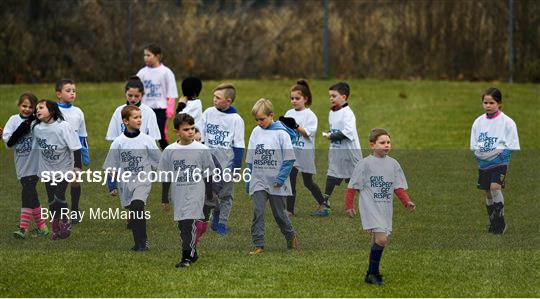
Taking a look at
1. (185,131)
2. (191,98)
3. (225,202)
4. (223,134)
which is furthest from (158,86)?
(185,131)

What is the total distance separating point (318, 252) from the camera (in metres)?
12.1

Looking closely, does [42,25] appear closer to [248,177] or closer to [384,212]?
[248,177]

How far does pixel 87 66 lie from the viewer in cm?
2584

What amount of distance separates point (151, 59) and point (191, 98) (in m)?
3.05

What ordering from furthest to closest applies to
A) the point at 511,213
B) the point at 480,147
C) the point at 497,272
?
the point at 511,213
the point at 480,147
the point at 497,272

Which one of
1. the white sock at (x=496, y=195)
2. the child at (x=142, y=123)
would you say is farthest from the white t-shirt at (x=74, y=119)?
the white sock at (x=496, y=195)

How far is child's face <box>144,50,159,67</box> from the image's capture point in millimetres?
17078

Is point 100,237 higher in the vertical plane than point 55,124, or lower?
lower

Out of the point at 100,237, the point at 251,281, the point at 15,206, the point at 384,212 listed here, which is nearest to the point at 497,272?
the point at 384,212

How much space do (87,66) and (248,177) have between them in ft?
45.9

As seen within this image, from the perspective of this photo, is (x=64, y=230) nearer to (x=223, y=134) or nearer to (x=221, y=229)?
(x=221, y=229)

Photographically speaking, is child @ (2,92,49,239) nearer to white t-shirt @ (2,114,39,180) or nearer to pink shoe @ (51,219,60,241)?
white t-shirt @ (2,114,39,180)

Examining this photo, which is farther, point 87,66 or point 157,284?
point 87,66

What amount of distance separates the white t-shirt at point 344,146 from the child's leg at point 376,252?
3.70m
